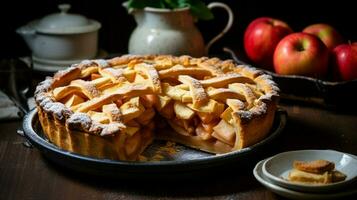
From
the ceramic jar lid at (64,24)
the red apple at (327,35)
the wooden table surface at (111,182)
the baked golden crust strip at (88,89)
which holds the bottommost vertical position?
the wooden table surface at (111,182)

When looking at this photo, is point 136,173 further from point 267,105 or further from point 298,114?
point 298,114

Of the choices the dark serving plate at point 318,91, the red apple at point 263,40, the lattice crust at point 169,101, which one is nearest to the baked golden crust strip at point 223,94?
the lattice crust at point 169,101

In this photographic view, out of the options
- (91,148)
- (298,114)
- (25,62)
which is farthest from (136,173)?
(25,62)

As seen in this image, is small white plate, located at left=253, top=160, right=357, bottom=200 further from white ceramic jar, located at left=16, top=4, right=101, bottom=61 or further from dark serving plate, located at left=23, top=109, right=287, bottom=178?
white ceramic jar, located at left=16, top=4, right=101, bottom=61

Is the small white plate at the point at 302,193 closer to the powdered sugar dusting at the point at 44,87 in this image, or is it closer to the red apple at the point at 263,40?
the powdered sugar dusting at the point at 44,87

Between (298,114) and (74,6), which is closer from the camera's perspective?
(298,114)
